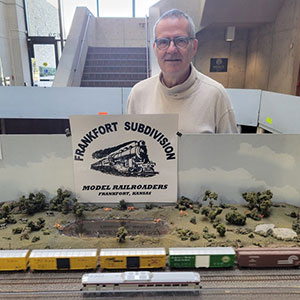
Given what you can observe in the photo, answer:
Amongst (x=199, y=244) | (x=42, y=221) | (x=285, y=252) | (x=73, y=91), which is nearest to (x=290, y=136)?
(x=285, y=252)

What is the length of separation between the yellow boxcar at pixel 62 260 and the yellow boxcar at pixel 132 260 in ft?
0.26

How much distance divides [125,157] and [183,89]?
0.80m

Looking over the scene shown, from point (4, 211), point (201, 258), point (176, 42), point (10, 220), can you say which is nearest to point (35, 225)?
point (10, 220)

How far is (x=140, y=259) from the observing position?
2.01 m

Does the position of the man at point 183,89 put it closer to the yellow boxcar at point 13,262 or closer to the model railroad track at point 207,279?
the model railroad track at point 207,279

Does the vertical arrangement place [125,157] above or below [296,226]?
above

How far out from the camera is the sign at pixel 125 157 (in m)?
2.52

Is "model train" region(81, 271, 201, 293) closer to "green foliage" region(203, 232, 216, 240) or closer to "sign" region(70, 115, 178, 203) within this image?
"green foliage" region(203, 232, 216, 240)

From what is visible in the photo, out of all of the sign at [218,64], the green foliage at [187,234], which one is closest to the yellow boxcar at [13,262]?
the green foliage at [187,234]

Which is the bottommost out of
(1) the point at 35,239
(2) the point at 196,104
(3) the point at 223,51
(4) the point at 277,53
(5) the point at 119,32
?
(1) the point at 35,239

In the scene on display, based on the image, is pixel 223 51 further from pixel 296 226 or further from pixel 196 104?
pixel 296 226

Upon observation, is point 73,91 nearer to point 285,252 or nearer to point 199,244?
point 199,244

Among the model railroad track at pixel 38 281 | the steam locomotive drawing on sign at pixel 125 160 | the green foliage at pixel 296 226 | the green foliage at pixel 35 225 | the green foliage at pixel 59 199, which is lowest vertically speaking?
the model railroad track at pixel 38 281

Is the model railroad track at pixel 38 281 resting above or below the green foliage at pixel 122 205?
below
